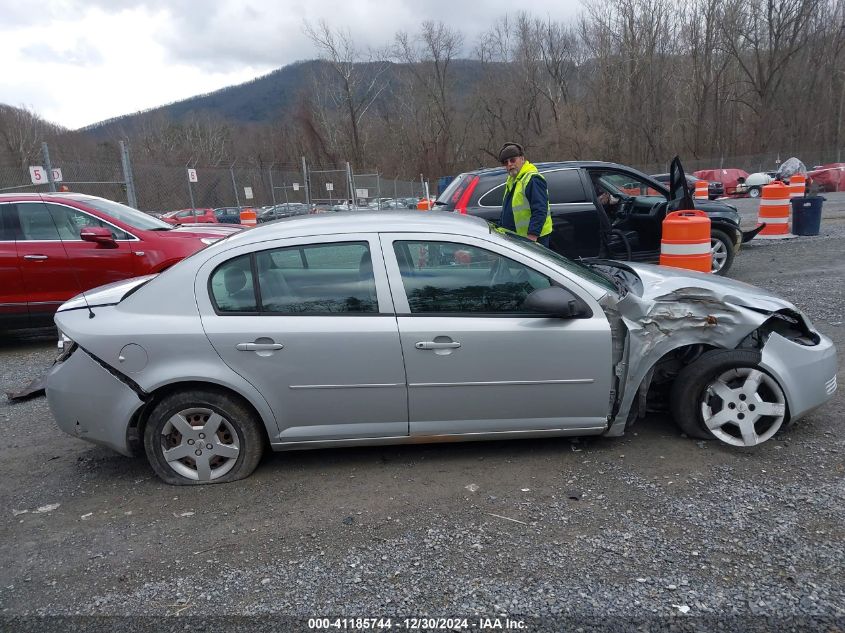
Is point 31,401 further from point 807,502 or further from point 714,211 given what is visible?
point 714,211

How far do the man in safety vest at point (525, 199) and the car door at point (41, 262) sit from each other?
4993 mm

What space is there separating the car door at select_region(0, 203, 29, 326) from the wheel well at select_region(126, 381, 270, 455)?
14.1ft

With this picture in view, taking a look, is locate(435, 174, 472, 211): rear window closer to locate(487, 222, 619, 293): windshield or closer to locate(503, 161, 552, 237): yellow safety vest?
locate(503, 161, 552, 237): yellow safety vest

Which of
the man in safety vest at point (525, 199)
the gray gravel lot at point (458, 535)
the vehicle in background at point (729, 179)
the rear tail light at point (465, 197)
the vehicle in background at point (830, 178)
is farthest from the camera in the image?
the vehicle in background at point (729, 179)

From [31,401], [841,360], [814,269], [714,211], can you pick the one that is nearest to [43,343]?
[31,401]

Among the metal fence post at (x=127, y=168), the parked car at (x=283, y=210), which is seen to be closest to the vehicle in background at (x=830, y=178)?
the parked car at (x=283, y=210)

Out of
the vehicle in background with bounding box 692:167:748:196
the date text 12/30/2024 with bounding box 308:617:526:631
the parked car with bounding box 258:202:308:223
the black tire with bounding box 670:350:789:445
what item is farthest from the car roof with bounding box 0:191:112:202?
the vehicle in background with bounding box 692:167:748:196

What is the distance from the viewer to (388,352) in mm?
3322

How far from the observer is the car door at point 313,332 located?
10.9 feet

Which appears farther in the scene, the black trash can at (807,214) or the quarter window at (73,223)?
the black trash can at (807,214)

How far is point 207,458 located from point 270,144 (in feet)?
200

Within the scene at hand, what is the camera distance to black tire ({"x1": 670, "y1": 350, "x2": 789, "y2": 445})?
350cm

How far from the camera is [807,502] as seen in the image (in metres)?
Result: 3.00

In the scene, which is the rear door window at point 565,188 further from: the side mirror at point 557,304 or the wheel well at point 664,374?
the side mirror at point 557,304
